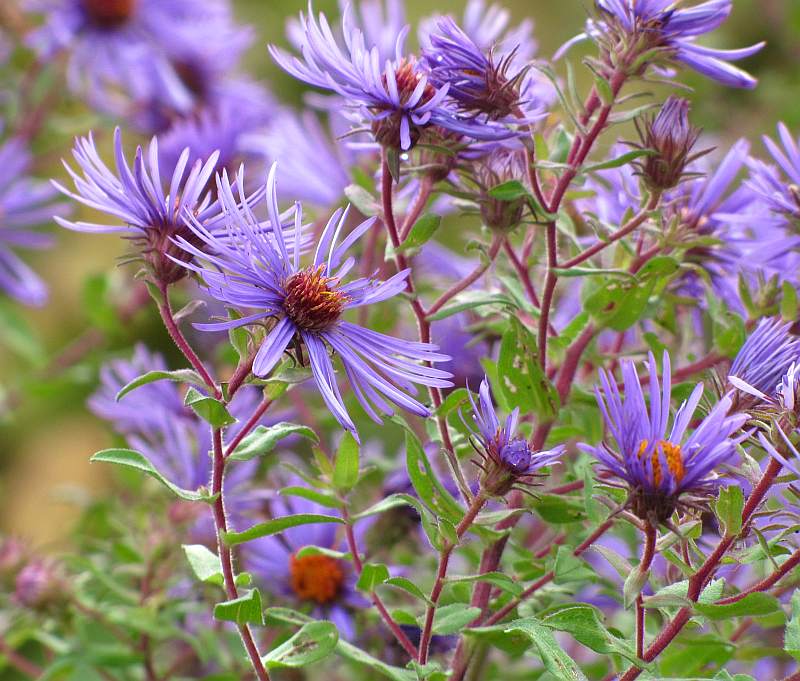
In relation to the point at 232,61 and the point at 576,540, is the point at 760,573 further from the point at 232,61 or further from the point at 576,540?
the point at 232,61

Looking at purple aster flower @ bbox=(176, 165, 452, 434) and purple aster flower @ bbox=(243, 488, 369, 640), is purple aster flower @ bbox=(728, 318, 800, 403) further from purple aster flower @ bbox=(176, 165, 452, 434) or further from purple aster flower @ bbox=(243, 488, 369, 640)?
purple aster flower @ bbox=(243, 488, 369, 640)

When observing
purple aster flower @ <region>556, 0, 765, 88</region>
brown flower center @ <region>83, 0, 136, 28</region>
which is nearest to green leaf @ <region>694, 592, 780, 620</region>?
purple aster flower @ <region>556, 0, 765, 88</region>

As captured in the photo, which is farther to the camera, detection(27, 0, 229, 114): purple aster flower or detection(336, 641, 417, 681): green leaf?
detection(27, 0, 229, 114): purple aster flower

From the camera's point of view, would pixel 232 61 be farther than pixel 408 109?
Yes

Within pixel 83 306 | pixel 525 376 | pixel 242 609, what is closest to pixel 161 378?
pixel 242 609

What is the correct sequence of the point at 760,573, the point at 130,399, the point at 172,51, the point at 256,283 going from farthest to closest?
the point at 172,51
the point at 130,399
the point at 760,573
the point at 256,283

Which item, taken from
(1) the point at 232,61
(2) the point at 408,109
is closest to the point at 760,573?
(2) the point at 408,109
